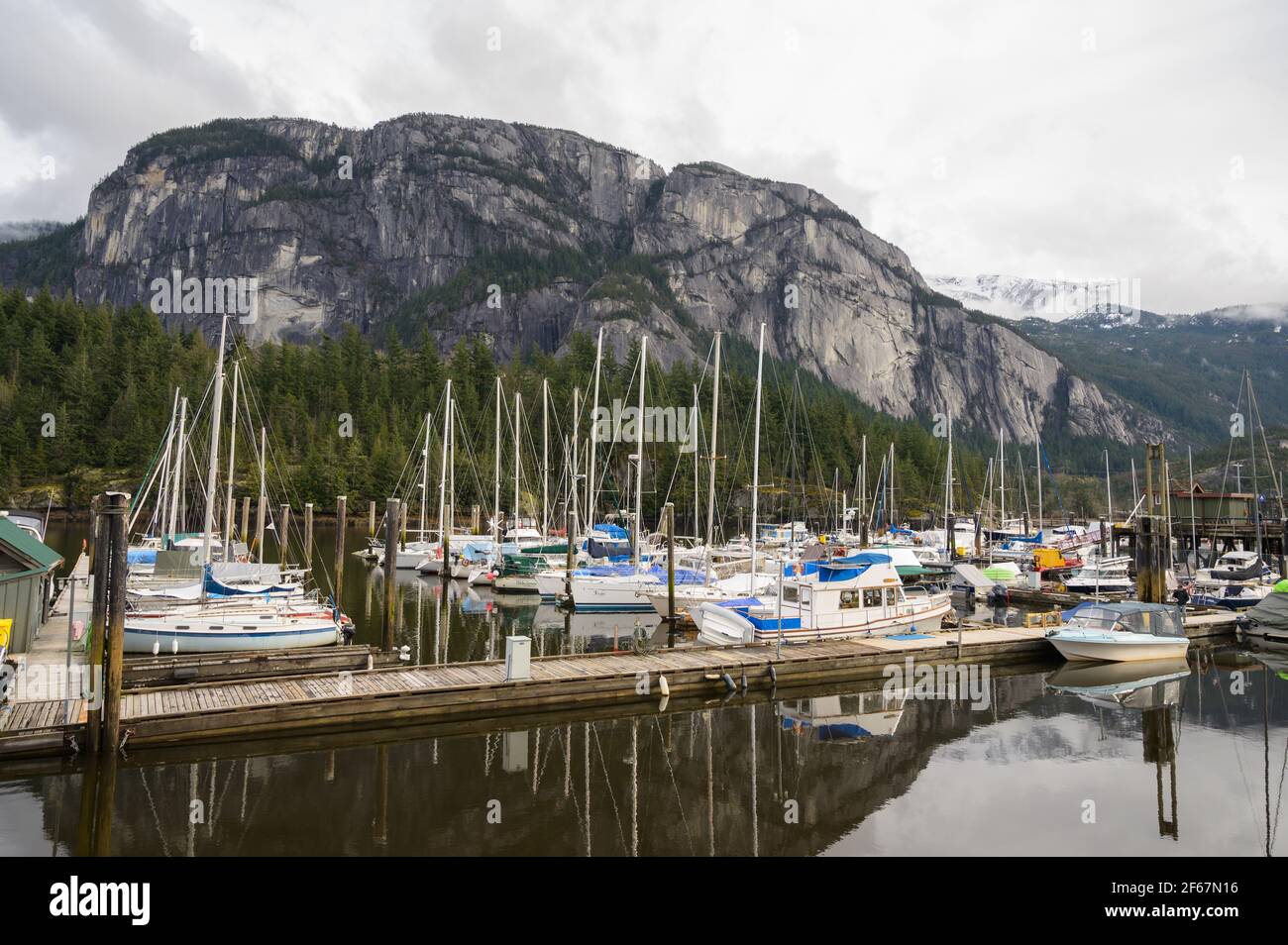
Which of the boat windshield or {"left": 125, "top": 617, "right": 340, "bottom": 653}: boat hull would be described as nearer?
{"left": 125, "top": 617, "right": 340, "bottom": 653}: boat hull

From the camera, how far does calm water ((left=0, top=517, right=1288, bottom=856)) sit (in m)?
14.0

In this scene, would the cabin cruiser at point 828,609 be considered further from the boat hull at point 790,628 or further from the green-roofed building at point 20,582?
the green-roofed building at point 20,582

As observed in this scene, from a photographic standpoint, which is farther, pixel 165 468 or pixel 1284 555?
pixel 165 468

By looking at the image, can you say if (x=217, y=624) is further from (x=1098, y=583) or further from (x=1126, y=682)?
(x=1098, y=583)

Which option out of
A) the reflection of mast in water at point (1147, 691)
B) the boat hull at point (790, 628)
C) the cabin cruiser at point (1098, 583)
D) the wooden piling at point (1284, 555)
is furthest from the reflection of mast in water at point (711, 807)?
the wooden piling at point (1284, 555)

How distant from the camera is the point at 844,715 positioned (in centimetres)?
2280

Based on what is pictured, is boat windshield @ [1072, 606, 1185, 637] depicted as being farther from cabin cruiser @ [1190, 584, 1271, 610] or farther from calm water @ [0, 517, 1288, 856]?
cabin cruiser @ [1190, 584, 1271, 610]

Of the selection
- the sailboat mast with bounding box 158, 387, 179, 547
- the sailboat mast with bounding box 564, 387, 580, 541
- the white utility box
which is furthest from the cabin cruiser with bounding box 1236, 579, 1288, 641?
the sailboat mast with bounding box 158, 387, 179, 547

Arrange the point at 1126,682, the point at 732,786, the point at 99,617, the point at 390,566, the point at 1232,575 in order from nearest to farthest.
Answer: the point at 732,786, the point at 99,617, the point at 1126,682, the point at 390,566, the point at 1232,575

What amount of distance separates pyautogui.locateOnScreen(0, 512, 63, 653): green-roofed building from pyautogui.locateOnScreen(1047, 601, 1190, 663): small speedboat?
116 feet

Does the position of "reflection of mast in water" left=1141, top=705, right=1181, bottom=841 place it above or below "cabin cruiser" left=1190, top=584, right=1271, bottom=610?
below

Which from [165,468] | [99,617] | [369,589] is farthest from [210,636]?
[165,468]

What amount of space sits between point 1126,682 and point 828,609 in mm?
11034
